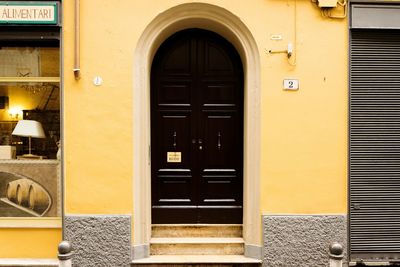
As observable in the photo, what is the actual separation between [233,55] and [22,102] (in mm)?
3623

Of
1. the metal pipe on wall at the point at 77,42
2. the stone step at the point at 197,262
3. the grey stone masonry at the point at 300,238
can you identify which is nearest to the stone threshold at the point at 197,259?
the stone step at the point at 197,262

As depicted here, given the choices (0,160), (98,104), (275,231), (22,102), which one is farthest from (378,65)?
(0,160)

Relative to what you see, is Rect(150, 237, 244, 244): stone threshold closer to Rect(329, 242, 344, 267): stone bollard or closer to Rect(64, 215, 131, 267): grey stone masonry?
Rect(64, 215, 131, 267): grey stone masonry

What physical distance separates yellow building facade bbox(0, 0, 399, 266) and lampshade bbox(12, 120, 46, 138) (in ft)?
2.21

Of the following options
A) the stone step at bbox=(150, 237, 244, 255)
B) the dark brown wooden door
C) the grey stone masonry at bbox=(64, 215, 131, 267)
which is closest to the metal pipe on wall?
the dark brown wooden door

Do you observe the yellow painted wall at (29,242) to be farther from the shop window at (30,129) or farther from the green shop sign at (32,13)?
the green shop sign at (32,13)

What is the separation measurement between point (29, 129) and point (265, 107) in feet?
12.7

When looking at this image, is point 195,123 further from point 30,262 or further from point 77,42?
point 30,262

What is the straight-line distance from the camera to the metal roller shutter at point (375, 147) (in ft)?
20.9

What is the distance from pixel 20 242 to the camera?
6363 mm

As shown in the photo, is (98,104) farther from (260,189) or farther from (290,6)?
(290,6)

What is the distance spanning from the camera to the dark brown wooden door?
6926 millimetres

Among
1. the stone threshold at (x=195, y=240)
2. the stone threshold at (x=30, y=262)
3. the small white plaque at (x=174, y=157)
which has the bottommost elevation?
the stone threshold at (x=30, y=262)

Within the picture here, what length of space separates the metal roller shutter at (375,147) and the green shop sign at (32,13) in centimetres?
472
